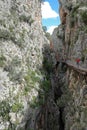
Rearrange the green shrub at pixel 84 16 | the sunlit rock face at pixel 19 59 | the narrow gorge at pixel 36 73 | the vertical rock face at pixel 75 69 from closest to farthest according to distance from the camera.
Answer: the sunlit rock face at pixel 19 59 → the narrow gorge at pixel 36 73 → the vertical rock face at pixel 75 69 → the green shrub at pixel 84 16

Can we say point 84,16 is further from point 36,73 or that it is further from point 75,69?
point 36,73

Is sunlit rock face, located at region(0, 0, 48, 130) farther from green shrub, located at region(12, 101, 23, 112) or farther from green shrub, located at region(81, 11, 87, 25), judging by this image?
green shrub, located at region(81, 11, 87, 25)

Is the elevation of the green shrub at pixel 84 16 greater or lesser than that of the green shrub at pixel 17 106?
greater

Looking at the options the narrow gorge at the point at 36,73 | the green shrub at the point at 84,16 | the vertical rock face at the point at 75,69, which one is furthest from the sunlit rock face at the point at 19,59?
the green shrub at the point at 84,16

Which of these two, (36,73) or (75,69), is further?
(36,73)

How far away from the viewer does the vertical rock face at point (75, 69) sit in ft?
99.1

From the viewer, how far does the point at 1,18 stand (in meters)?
35.5

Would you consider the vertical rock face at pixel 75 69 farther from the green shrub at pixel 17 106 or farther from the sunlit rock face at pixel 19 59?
the green shrub at pixel 17 106

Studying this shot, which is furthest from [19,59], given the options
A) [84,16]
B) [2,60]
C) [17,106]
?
[84,16]

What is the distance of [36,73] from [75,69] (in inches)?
187

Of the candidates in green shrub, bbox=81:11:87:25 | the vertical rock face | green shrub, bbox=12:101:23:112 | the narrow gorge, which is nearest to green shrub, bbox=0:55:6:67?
the narrow gorge

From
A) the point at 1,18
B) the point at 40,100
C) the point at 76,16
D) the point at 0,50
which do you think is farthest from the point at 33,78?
the point at 76,16

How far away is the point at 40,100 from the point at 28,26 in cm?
1069

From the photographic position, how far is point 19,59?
3378cm
